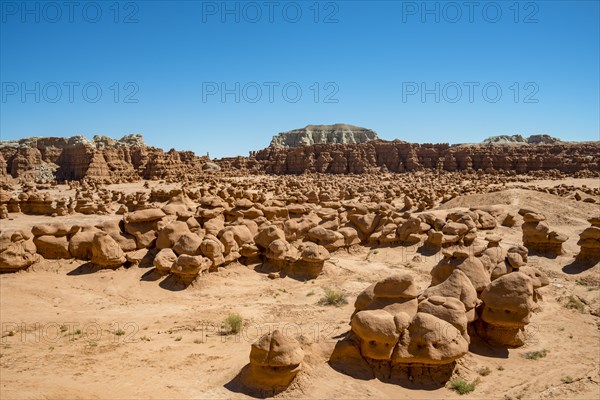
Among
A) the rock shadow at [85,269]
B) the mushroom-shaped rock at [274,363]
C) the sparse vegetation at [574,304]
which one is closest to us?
the mushroom-shaped rock at [274,363]

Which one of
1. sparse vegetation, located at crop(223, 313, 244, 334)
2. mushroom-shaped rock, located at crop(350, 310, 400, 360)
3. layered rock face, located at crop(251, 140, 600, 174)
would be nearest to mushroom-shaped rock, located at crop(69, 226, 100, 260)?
sparse vegetation, located at crop(223, 313, 244, 334)

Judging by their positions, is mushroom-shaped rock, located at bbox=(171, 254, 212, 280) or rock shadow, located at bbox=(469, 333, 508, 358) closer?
rock shadow, located at bbox=(469, 333, 508, 358)

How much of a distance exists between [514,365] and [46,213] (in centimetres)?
2373

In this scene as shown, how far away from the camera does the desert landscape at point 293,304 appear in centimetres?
734

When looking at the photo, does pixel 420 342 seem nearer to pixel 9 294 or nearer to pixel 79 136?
pixel 9 294

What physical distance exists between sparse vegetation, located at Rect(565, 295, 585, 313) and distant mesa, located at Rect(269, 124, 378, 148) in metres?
97.2

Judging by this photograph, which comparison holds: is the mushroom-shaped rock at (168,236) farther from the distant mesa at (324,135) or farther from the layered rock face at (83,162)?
the distant mesa at (324,135)

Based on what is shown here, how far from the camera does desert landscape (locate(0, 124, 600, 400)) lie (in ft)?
24.1

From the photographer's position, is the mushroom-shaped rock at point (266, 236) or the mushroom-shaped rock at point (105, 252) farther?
the mushroom-shaped rock at point (266, 236)

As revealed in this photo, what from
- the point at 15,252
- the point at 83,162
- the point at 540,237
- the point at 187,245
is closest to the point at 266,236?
the point at 187,245

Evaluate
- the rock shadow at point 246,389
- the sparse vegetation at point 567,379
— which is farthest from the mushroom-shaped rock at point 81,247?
the sparse vegetation at point 567,379

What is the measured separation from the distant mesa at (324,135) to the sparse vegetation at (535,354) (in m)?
100

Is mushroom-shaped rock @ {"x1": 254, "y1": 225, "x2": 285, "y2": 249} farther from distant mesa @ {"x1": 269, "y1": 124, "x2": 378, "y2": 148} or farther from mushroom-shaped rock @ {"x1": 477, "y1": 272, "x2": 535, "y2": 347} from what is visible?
distant mesa @ {"x1": 269, "y1": 124, "x2": 378, "y2": 148}

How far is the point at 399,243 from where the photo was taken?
1759 cm
